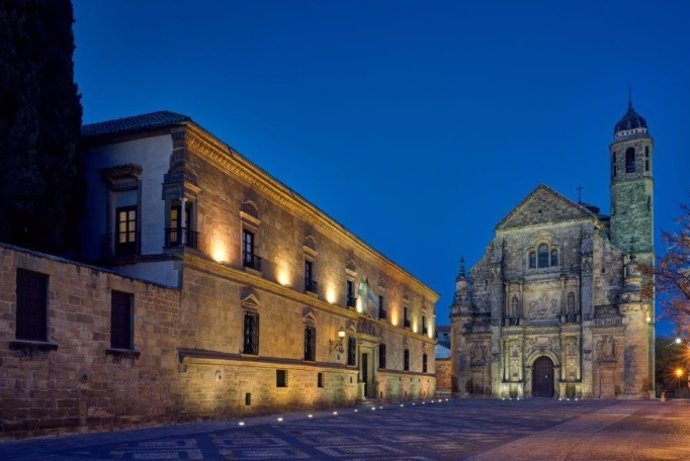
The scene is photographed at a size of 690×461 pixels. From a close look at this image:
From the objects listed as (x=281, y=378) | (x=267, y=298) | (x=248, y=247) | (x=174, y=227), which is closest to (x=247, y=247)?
(x=248, y=247)

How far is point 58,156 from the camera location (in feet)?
63.3

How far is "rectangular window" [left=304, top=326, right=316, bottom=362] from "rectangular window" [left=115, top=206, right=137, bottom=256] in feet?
34.0

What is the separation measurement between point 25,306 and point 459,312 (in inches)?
1862

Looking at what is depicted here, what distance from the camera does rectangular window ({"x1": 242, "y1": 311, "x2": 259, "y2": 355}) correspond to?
933 inches

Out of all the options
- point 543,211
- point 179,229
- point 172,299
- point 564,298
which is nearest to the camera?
point 172,299

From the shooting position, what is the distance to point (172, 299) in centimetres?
1948

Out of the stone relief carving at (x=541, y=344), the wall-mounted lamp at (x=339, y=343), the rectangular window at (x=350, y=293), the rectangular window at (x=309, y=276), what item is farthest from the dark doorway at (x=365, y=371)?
the stone relief carving at (x=541, y=344)

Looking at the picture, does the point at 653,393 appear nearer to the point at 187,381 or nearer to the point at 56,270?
the point at 187,381

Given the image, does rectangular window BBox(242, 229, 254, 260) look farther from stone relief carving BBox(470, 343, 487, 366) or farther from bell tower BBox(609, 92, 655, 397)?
stone relief carving BBox(470, 343, 487, 366)

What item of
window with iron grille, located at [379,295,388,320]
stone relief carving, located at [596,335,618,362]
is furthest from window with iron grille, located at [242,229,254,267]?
stone relief carving, located at [596,335,618,362]

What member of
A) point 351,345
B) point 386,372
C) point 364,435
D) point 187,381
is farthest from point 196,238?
point 386,372

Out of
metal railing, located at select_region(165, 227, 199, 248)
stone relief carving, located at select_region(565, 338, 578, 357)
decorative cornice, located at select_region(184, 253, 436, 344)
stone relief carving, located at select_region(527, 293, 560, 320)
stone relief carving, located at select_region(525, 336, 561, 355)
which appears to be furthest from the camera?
stone relief carving, located at select_region(527, 293, 560, 320)

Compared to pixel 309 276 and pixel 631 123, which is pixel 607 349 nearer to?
pixel 631 123

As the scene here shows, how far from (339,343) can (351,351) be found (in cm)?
241
